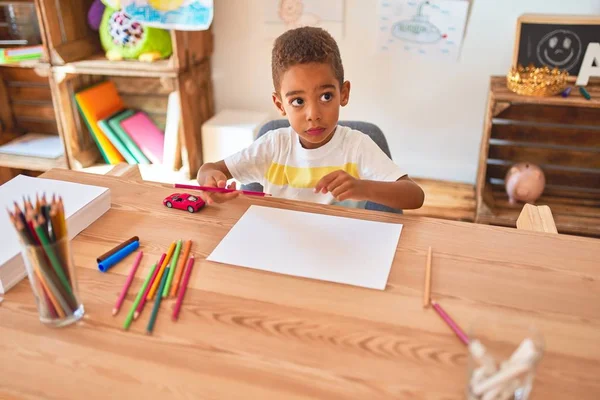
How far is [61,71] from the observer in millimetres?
2447

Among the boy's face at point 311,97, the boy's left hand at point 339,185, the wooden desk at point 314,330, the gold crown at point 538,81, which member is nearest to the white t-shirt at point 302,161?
the boy's face at point 311,97

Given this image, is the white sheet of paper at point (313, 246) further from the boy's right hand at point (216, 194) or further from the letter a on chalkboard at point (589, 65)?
the letter a on chalkboard at point (589, 65)

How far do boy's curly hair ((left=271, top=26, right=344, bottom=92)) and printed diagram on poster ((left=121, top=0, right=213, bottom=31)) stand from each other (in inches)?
47.7

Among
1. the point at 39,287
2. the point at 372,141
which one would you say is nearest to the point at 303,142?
the point at 372,141

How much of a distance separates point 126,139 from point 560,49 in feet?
6.45

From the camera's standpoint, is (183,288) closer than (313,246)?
Yes

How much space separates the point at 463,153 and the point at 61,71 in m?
1.88

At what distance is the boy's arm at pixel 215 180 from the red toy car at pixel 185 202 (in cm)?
2

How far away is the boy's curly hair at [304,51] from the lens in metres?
1.15

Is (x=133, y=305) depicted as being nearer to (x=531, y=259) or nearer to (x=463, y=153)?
(x=531, y=259)

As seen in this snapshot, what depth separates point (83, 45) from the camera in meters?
2.55

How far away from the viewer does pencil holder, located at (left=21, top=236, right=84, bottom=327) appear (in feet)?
2.41

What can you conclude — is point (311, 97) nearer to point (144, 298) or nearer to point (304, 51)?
point (304, 51)

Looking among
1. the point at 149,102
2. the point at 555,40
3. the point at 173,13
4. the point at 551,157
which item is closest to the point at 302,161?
the point at 173,13
